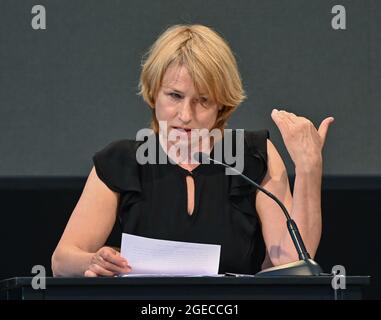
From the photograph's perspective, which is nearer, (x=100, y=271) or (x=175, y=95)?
(x=100, y=271)

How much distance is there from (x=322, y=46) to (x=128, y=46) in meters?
0.58

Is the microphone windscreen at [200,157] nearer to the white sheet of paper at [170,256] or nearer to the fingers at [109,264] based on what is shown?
the white sheet of paper at [170,256]

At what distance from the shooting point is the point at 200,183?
2.67 m

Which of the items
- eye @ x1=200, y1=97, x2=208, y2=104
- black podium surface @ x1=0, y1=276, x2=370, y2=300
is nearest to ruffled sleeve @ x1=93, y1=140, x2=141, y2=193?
eye @ x1=200, y1=97, x2=208, y2=104

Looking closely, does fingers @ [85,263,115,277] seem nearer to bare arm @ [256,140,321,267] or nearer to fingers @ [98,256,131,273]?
fingers @ [98,256,131,273]

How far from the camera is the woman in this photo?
8.23ft

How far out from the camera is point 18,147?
10.2ft

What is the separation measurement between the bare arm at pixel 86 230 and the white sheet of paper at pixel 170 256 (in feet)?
0.54

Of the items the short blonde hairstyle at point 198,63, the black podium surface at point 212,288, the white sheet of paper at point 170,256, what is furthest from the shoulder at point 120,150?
the black podium surface at point 212,288

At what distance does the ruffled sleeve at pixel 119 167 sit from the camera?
2.61 meters

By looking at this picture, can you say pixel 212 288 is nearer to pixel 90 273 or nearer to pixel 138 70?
pixel 90 273

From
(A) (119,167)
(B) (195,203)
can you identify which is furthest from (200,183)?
(A) (119,167)

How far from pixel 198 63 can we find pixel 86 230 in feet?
1.57
